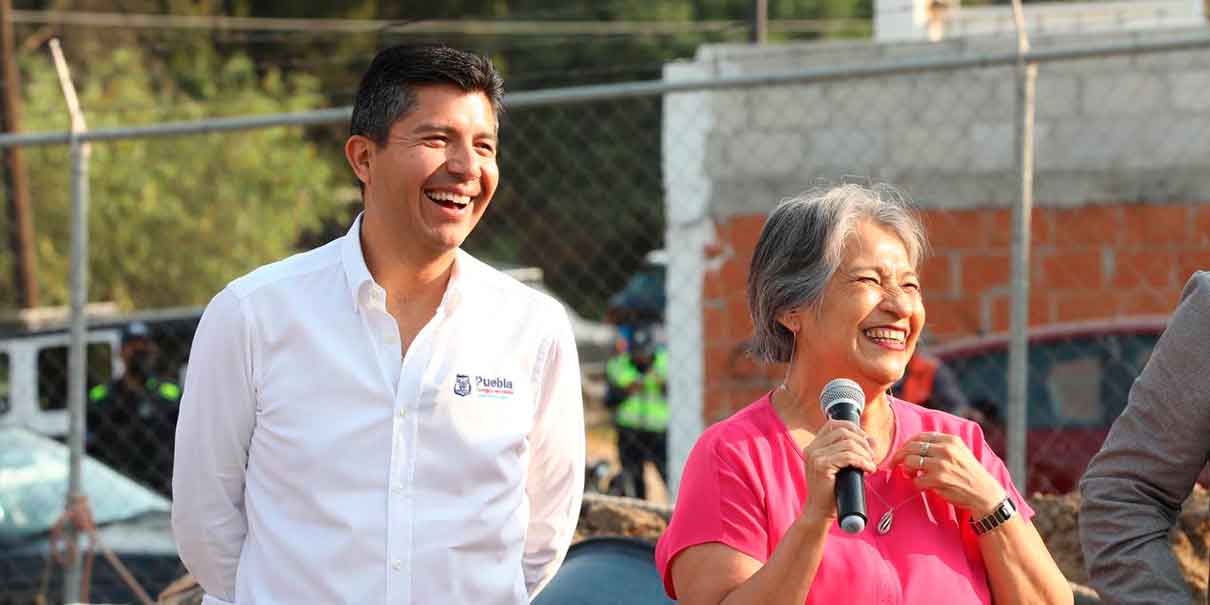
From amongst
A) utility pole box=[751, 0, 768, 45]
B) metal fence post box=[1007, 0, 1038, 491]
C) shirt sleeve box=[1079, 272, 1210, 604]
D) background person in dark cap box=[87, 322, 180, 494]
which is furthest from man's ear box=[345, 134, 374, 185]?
background person in dark cap box=[87, 322, 180, 494]

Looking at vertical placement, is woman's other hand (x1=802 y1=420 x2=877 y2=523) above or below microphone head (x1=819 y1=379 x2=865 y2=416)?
below

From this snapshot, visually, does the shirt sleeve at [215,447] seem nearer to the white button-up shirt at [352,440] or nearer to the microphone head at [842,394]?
the white button-up shirt at [352,440]

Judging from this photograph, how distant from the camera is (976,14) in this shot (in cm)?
1077

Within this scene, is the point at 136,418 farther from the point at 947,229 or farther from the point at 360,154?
the point at 360,154

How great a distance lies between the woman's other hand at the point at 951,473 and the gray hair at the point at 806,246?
13.5 inches

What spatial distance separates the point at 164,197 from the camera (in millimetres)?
19328

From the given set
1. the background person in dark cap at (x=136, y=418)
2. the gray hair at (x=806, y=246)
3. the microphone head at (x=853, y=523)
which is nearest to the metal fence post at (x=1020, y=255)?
the gray hair at (x=806, y=246)

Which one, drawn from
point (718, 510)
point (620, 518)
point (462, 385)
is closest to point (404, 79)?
point (462, 385)

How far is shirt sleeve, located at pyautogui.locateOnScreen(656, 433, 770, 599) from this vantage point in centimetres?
279

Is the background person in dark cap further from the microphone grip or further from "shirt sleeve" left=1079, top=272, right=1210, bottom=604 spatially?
the microphone grip

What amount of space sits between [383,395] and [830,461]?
2.73 feet

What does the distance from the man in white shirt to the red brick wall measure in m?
5.15

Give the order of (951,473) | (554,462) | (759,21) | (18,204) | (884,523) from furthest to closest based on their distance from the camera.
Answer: (18,204)
(759,21)
(554,462)
(884,523)
(951,473)

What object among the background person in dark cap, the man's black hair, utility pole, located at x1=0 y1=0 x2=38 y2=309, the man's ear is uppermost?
the man's black hair
